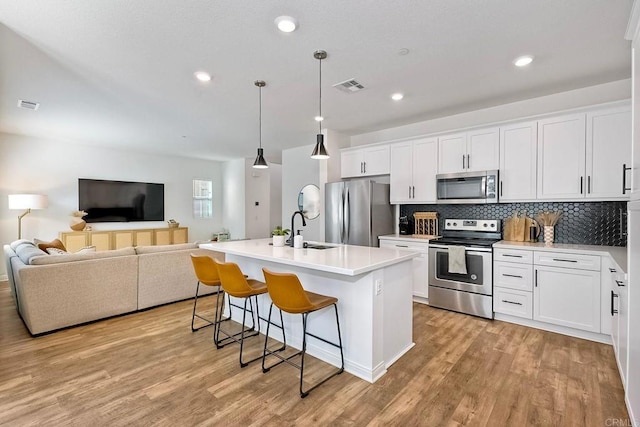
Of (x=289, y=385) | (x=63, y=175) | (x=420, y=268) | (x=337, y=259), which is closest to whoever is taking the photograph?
(x=289, y=385)

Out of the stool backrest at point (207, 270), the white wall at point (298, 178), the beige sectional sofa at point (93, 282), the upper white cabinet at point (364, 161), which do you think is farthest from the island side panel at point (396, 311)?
the white wall at point (298, 178)

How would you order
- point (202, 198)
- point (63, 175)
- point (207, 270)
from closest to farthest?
point (207, 270), point (63, 175), point (202, 198)

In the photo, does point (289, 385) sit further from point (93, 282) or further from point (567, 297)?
point (567, 297)

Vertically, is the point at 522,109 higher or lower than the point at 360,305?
higher

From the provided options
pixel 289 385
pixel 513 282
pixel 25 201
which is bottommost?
pixel 289 385

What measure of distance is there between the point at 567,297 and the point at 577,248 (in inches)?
20.1

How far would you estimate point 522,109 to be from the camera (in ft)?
12.8

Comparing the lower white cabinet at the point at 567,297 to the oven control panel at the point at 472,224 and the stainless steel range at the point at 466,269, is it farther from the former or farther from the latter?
the oven control panel at the point at 472,224

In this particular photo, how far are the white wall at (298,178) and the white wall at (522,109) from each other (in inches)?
57.7

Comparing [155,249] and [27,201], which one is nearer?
[155,249]

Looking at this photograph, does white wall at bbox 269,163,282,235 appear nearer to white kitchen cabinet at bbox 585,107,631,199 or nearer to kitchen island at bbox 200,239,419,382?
kitchen island at bbox 200,239,419,382

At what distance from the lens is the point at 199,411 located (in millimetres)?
1979

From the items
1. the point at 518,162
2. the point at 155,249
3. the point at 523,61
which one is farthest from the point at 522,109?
the point at 155,249

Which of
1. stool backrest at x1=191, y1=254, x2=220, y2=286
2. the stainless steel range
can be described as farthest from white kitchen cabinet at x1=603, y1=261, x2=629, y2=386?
stool backrest at x1=191, y1=254, x2=220, y2=286
